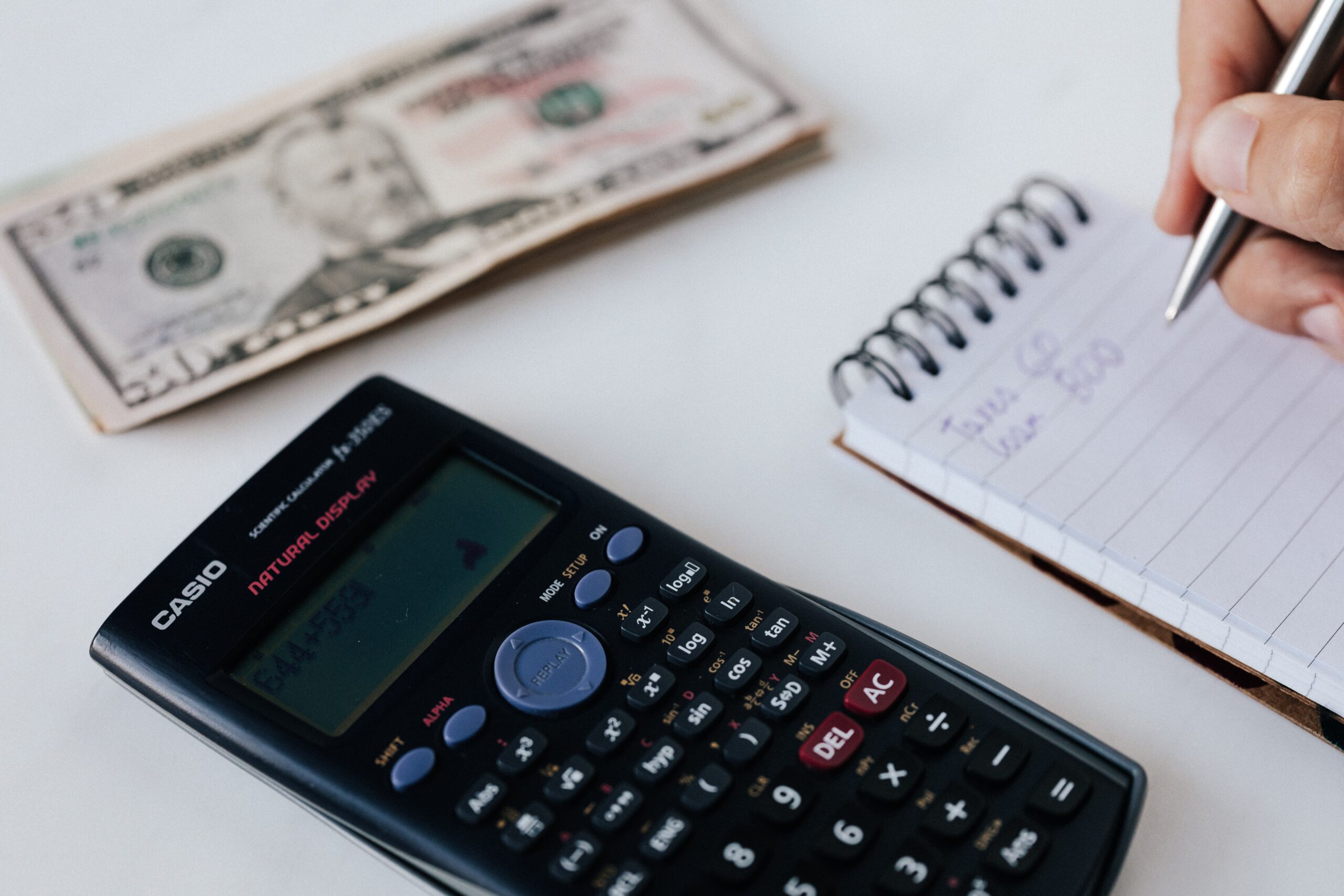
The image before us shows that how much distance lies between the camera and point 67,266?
0.57 m

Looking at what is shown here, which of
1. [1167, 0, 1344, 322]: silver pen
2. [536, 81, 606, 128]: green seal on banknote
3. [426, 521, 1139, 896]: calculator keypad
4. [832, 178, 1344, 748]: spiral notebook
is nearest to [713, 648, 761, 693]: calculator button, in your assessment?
[426, 521, 1139, 896]: calculator keypad

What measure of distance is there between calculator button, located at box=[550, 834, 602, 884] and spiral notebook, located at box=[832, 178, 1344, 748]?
0.19m

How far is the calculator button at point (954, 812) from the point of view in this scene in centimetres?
34

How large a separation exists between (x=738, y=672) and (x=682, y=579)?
0.04 meters

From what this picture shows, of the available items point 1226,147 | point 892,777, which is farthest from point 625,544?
point 1226,147

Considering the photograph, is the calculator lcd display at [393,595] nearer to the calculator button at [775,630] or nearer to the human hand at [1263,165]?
the calculator button at [775,630]

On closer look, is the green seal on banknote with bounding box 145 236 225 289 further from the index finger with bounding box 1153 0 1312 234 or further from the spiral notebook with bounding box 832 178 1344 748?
the index finger with bounding box 1153 0 1312 234

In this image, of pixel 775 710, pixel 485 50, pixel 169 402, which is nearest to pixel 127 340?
pixel 169 402

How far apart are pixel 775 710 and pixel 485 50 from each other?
1.44 feet

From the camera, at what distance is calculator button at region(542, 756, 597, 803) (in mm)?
352

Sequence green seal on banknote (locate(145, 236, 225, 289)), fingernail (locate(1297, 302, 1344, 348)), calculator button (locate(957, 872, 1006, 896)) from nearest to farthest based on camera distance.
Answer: calculator button (locate(957, 872, 1006, 896))
fingernail (locate(1297, 302, 1344, 348))
green seal on banknote (locate(145, 236, 225, 289))

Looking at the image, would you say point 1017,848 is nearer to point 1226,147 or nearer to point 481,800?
point 481,800

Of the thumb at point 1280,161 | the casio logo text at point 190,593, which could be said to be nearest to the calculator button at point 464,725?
the casio logo text at point 190,593

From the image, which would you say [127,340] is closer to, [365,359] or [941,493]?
[365,359]
